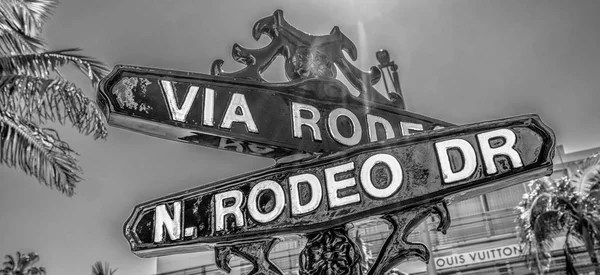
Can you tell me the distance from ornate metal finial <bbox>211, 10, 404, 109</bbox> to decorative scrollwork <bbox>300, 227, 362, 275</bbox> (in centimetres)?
155

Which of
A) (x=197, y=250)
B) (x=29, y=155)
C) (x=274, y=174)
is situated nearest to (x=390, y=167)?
(x=274, y=174)

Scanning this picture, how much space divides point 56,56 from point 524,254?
1500 cm

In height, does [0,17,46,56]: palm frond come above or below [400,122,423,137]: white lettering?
above

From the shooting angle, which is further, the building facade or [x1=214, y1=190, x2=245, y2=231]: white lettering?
the building facade

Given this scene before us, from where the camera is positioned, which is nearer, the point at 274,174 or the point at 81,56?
the point at 274,174

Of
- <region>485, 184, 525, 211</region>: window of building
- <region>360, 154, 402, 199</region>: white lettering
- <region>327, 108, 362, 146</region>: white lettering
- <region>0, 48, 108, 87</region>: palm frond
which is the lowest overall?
<region>360, 154, 402, 199</region>: white lettering

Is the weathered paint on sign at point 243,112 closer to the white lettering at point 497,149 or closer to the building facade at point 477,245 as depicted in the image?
the white lettering at point 497,149

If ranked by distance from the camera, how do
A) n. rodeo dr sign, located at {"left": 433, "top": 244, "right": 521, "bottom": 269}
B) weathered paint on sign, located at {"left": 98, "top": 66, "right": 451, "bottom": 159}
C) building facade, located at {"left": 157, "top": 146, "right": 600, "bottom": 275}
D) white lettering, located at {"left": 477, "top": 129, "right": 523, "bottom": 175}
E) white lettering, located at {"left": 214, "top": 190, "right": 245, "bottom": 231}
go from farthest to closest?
1. n. rodeo dr sign, located at {"left": 433, "top": 244, "right": 521, "bottom": 269}
2. building facade, located at {"left": 157, "top": 146, "right": 600, "bottom": 275}
3. weathered paint on sign, located at {"left": 98, "top": 66, "right": 451, "bottom": 159}
4. white lettering, located at {"left": 214, "top": 190, "right": 245, "bottom": 231}
5. white lettering, located at {"left": 477, "top": 129, "right": 523, "bottom": 175}

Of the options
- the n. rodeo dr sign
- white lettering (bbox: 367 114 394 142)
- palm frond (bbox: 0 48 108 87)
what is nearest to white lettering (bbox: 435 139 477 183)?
white lettering (bbox: 367 114 394 142)

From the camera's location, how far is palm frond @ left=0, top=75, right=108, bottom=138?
29.3ft

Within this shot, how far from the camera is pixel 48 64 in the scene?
31.4 feet

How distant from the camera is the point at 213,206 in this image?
4.39m

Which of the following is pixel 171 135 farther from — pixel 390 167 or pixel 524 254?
pixel 524 254

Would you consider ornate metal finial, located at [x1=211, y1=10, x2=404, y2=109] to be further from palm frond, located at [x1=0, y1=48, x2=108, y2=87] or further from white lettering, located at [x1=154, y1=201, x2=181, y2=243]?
palm frond, located at [x1=0, y1=48, x2=108, y2=87]
